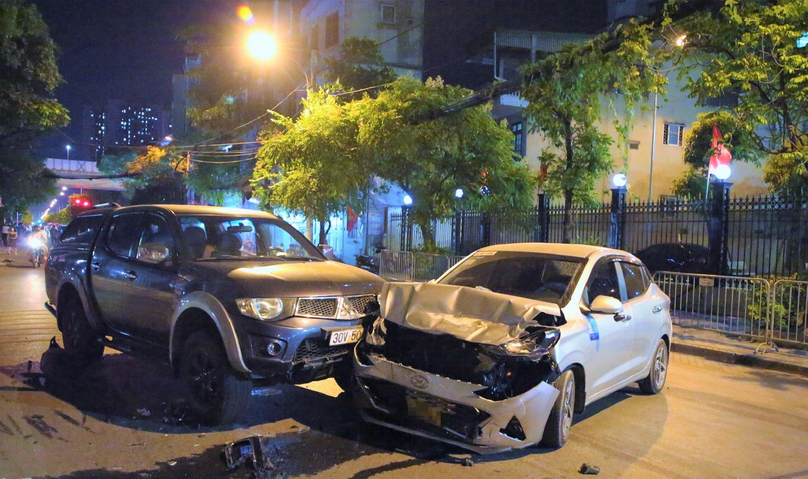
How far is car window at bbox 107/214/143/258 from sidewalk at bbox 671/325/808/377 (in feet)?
28.2

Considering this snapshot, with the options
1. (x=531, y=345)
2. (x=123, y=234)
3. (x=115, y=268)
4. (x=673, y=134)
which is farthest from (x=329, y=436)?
(x=673, y=134)

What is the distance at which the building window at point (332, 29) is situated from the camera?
29281 mm

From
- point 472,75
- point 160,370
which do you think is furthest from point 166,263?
point 472,75

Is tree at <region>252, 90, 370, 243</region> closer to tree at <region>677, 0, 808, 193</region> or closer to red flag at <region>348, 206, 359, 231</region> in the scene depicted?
red flag at <region>348, 206, 359, 231</region>

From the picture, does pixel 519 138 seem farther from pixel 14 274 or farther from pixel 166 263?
pixel 166 263

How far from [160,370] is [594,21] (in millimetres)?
27409

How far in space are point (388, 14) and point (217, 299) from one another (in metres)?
26.5

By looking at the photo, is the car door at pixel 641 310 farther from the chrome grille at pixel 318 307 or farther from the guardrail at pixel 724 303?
the guardrail at pixel 724 303

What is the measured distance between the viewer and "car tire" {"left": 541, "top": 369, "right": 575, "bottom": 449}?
4905mm

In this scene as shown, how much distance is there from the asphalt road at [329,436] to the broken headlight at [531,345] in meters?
0.85

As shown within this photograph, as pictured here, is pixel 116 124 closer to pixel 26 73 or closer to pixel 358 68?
pixel 26 73

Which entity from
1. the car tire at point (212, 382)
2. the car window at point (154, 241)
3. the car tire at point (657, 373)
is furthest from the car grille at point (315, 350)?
the car tire at point (657, 373)

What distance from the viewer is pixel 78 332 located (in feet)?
24.8

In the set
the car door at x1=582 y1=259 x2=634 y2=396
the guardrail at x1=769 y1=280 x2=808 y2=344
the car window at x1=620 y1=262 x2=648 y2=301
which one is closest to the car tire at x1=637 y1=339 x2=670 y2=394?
the car window at x1=620 y1=262 x2=648 y2=301
